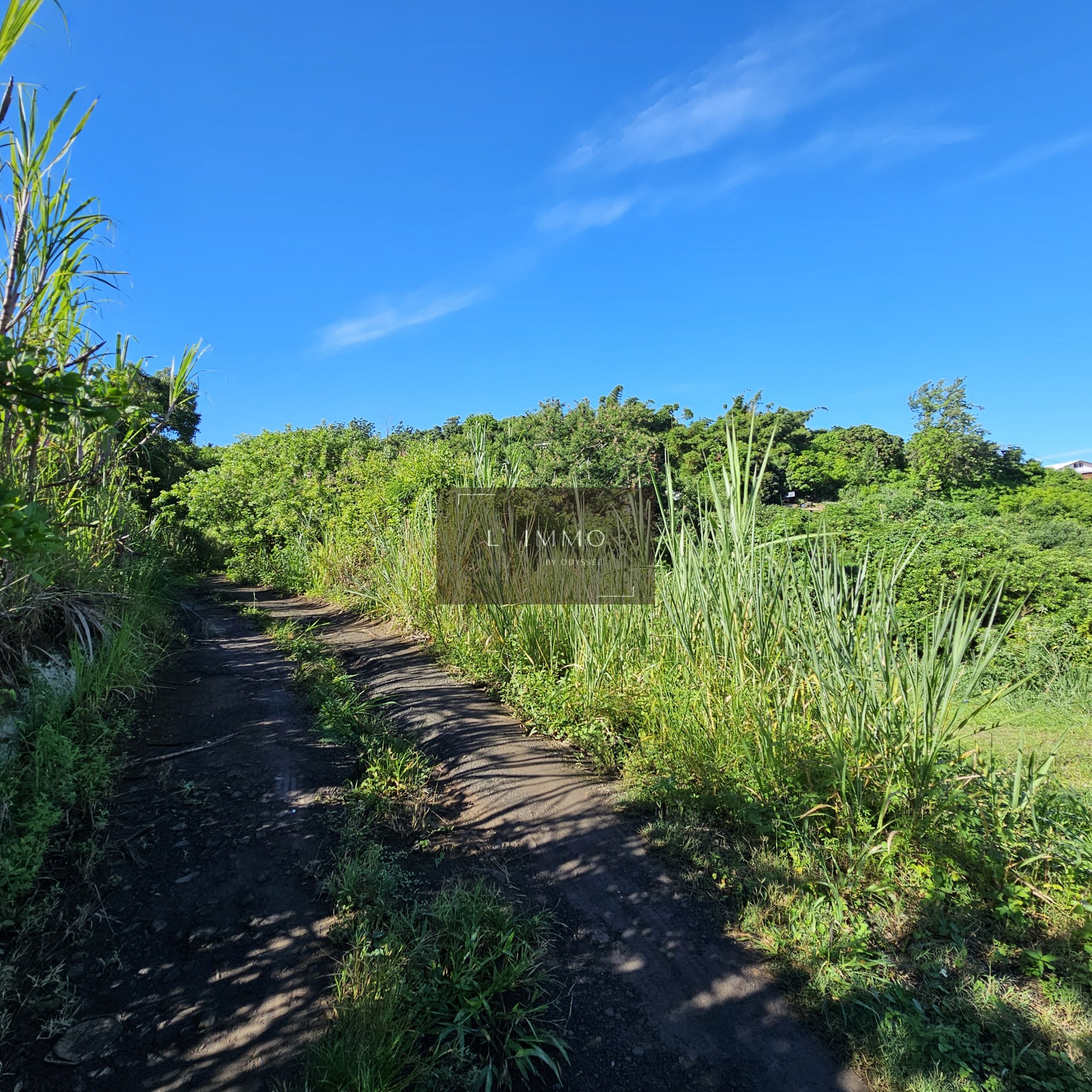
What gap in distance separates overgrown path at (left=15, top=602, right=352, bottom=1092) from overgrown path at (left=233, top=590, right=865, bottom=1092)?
29.7 inches

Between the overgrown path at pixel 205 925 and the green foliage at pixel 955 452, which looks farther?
the green foliage at pixel 955 452

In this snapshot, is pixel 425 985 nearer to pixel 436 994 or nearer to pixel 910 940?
pixel 436 994

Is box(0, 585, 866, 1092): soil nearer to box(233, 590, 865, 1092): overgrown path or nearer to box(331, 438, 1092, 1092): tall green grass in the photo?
box(233, 590, 865, 1092): overgrown path

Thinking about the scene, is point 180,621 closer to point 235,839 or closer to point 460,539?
point 460,539

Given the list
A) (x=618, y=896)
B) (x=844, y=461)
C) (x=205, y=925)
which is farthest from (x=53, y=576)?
(x=844, y=461)

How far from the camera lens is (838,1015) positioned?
1848mm

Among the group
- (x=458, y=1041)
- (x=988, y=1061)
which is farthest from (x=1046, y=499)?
(x=458, y=1041)

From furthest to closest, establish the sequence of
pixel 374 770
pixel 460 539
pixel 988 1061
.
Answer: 1. pixel 460 539
2. pixel 374 770
3. pixel 988 1061

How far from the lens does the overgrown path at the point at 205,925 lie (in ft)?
5.39

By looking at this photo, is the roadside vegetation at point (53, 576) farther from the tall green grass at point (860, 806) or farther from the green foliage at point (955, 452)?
the green foliage at point (955, 452)

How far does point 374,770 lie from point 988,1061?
2681mm

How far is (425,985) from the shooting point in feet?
6.11

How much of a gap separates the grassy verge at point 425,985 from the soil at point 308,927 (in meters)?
0.10

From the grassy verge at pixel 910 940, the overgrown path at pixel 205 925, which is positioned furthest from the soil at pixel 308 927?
the grassy verge at pixel 910 940
